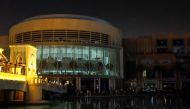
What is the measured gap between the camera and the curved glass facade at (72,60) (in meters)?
123

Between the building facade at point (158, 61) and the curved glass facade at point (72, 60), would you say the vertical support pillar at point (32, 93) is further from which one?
the building facade at point (158, 61)

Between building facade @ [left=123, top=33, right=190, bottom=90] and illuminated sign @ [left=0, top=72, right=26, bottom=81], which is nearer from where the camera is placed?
illuminated sign @ [left=0, top=72, right=26, bottom=81]

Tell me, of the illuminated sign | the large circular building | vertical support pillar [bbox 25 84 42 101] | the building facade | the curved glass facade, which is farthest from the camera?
the building facade

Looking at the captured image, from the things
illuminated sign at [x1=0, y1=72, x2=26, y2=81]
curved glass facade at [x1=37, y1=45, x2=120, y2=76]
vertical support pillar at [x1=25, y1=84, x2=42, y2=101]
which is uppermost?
curved glass facade at [x1=37, y1=45, x2=120, y2=76]

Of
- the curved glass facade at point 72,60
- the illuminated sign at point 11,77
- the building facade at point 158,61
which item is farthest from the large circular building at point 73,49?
the illuminated sign at point 11,77

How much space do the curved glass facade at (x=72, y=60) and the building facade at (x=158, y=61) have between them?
74.8 feet

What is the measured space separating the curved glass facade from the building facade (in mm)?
22796

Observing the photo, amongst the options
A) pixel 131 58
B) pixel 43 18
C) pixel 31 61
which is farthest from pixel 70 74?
pixel 31 61

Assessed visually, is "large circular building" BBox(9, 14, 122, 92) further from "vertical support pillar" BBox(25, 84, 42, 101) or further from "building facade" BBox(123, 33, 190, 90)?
"vertical support pillar" BBox(25, 84, 42, 101)

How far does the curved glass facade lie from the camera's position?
123312 mm

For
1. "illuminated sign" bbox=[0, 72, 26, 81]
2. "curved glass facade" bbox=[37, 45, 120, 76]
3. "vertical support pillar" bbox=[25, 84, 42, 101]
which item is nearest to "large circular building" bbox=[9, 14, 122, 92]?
"curved glass facade" bbox=[37, 45, 120, 76]

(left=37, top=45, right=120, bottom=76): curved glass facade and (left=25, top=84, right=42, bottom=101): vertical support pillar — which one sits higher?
(left=37, top=45, right=120, bottom=76): curved glass facade

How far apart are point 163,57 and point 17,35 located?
6164 cm

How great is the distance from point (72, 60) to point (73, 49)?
410cm
